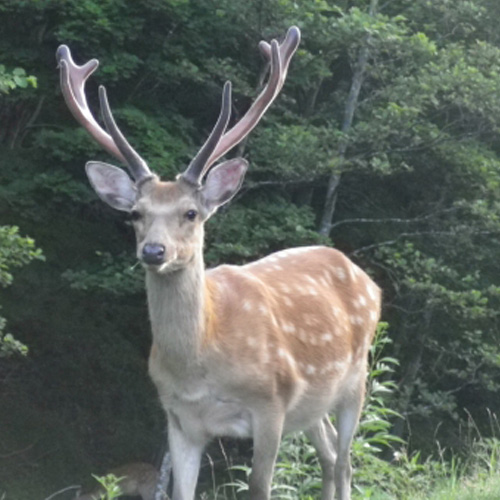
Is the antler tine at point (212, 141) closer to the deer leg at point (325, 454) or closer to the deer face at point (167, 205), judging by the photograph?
the deer face at point (167, 205)

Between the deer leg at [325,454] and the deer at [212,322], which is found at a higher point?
the deer at [212,322]

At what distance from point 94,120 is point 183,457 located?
1570 mm

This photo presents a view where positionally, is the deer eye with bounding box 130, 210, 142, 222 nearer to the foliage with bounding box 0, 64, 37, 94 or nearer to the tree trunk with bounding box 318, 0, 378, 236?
the foliage with bounding box 0, 64, 37, 94

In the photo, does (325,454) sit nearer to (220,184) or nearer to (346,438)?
(346,438)

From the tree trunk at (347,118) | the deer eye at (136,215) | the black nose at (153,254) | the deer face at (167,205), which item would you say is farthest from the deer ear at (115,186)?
the tree trunk at (347,118)

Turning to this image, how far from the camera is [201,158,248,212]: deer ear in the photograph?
5.77 m

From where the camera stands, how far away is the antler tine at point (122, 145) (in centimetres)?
566

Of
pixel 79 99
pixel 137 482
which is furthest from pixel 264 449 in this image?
pixel 137 482

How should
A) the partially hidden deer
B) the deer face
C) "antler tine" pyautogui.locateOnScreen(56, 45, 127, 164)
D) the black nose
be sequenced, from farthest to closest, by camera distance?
the partially hidden deer, "antler tine" pyautogui.locateOnScreen(56, 45, 127, 164), the deer face, the black nose

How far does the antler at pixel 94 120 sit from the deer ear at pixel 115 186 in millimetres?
53

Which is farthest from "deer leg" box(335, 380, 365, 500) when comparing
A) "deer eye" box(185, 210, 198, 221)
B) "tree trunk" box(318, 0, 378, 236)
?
"tree trunk" box(318, 0, 378, 236)

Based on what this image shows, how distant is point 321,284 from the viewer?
6723mm

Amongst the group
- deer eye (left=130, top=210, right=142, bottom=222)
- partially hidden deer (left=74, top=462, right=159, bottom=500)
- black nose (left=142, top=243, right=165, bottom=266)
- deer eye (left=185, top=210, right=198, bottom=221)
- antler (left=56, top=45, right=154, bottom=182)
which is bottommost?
partially hidden deer (left=74, top=462, right=159, bottom=500)

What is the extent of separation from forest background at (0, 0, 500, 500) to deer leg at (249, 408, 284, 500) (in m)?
7.20
